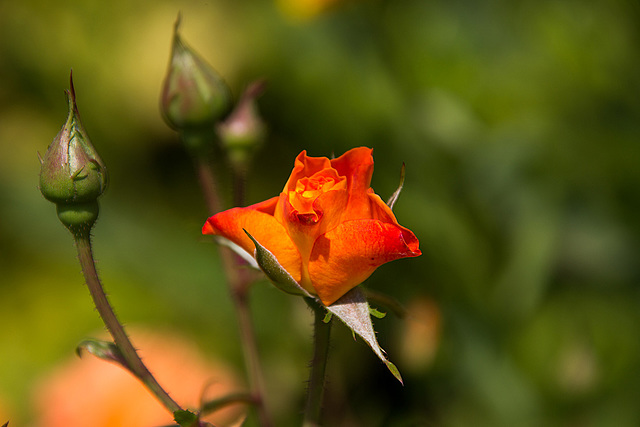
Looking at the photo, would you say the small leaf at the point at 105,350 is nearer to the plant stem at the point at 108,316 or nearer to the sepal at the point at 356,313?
the plant stem at the point at 108,316

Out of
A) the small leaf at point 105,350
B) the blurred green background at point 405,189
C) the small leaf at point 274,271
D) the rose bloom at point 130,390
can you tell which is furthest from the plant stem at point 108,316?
the rose bloom at point 130,390

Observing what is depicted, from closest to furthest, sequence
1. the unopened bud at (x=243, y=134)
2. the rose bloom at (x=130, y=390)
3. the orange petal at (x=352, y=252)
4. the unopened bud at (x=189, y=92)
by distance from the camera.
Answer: the orange petal at (x=352, y=252) → the unopened bud at (x=189, y=92) → the unopened bud at (x=243, y=134) → the rose bloom at (x=130, y=390)

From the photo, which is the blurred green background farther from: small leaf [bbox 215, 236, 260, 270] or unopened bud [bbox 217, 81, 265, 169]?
unopened bud [bbox 217, 81, 265, 169]

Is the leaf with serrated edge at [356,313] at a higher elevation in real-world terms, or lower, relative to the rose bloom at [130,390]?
higher

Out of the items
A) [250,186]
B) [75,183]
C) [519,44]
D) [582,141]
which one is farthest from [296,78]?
[75,183]

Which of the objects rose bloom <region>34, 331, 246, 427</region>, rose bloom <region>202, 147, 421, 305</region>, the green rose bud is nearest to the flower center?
rose bloom <region>202, 147, 421, 305</region>

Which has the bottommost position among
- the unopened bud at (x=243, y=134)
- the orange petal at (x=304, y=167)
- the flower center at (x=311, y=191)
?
the unopened bud at (x=243, y=134)
